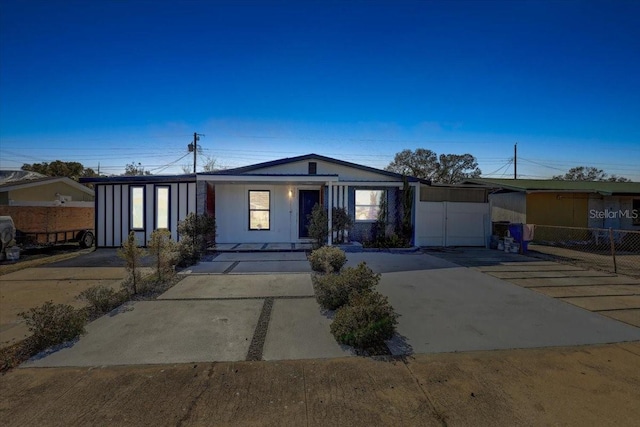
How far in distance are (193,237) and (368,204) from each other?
21.8 ft

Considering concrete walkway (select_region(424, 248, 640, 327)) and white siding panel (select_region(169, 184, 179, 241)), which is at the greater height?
white siding panel (select_region(169, 184, 179, 241))

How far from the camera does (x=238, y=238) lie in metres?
12.2

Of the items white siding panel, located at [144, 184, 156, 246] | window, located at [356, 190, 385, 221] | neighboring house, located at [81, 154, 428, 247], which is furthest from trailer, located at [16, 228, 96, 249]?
window, located at [356, 190, 385, 221]

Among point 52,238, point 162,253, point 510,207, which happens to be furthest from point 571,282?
point 52,238

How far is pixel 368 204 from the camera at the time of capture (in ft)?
40.1

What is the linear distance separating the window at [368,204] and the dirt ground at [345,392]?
9.01m

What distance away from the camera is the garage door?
12.2 m

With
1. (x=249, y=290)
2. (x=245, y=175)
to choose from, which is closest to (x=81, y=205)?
(x=245, y=175)

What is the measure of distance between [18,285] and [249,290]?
519 cm

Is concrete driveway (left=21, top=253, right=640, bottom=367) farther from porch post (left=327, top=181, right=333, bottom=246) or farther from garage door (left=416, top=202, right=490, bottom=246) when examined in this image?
garage door (left=416, top=202, right=490, bottom=246)

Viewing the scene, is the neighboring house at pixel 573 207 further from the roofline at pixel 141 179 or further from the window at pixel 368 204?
the roofline at pixel 141 179

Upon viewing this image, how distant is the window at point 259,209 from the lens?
1220cm

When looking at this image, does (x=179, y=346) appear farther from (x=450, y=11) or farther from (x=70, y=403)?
(x=450, y=11)

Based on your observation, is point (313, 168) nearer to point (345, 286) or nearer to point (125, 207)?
point (125, 207)
